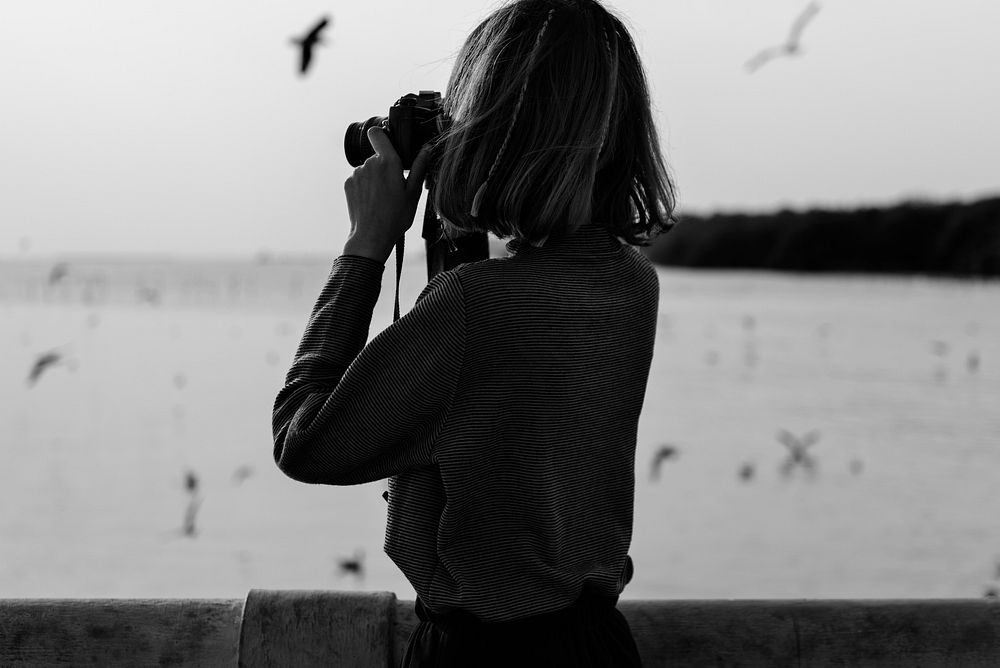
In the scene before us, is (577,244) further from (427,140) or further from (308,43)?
(308,43)

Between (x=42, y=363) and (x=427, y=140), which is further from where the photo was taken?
(x=42, y=363)

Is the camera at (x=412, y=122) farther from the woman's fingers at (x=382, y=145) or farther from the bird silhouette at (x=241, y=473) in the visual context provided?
the bird silhouette at (x=241, y=473)

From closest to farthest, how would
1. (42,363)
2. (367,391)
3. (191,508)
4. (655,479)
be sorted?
(367,391), (42,363), (191,508), (655,479)

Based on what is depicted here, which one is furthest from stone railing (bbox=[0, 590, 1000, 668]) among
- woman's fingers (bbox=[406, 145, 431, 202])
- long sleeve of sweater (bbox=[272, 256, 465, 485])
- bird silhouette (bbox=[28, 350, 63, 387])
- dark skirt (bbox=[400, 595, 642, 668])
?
bird silhouette (bbox=[28, 350, 63, 387])

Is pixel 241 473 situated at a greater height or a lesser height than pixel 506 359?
lesser

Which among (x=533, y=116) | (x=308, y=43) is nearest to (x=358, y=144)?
(x=533, y=116)

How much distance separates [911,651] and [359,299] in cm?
125

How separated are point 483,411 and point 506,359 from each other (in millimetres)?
64

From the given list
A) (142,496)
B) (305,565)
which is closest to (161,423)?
(142,496)

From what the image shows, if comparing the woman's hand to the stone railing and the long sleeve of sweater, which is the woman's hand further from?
the stone railing

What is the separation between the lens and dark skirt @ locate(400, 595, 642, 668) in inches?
50.3

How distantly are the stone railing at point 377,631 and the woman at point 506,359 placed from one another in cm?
54

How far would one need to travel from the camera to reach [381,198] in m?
1.34

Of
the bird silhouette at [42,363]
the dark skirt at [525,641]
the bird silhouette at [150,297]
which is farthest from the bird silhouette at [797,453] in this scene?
the bird silhouette at [150,297]
